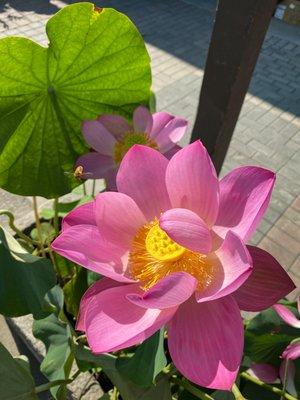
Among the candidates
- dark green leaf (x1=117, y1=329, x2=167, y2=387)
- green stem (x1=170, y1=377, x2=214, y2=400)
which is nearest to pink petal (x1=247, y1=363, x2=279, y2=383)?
green stem (x1=170, y1=377, x2=214, y2=400)

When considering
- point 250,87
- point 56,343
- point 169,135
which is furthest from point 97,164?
point 250,87

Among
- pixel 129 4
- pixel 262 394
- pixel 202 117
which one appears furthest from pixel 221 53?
pixel 129 4

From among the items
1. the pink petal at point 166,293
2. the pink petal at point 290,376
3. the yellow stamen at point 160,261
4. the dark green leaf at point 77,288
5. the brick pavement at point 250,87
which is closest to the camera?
the pink petal at point 166,293

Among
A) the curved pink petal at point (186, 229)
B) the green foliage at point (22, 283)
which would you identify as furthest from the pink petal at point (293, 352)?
the green foliage at point (22, 283)

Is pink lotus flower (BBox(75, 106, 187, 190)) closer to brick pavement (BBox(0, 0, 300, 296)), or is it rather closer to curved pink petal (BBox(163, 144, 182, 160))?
curved pink petal (BBox(163, 144, 182, 160))

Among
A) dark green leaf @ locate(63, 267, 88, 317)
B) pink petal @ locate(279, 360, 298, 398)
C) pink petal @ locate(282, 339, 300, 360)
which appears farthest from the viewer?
dark green leaf @ locate(63, 267, 88, 317)

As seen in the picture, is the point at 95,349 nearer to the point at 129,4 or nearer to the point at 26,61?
the point at 26,61

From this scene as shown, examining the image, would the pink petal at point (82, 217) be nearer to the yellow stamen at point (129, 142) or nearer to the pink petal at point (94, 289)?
the pink petal at point (94, 289)
